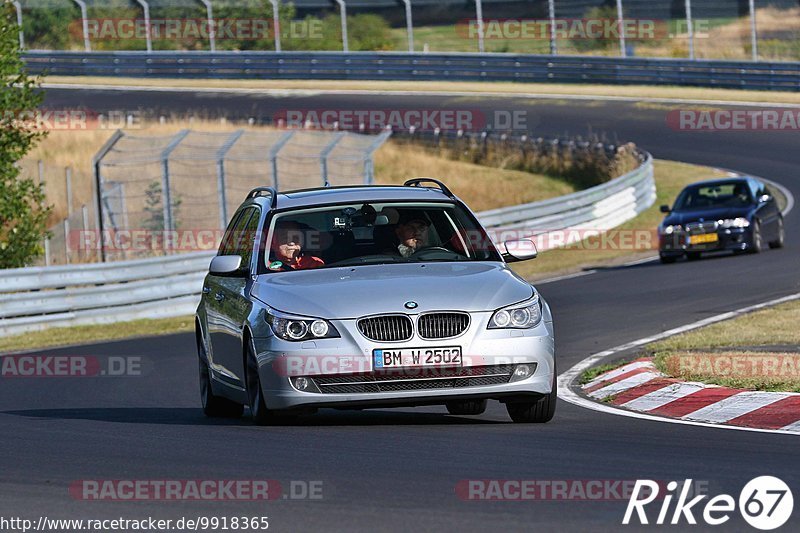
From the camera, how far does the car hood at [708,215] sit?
24.7 metres

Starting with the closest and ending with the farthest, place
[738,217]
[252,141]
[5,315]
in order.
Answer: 1. [5,315]
2. [738,217]
3. [252,141]

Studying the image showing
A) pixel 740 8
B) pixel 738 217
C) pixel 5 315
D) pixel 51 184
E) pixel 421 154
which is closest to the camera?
pixel 5 315

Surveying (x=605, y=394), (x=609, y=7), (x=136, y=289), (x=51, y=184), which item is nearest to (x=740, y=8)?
(x=609, y=7)

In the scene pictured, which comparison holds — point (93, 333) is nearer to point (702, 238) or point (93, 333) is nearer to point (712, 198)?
point (702, 238)

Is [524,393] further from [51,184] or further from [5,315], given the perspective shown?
[51,184]

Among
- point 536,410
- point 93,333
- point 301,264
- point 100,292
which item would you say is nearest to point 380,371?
point 536,410

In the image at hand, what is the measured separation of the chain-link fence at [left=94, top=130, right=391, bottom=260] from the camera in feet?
86.3

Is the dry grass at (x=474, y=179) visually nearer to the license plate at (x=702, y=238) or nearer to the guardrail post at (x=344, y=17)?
the license plate at (x=702, y=238)

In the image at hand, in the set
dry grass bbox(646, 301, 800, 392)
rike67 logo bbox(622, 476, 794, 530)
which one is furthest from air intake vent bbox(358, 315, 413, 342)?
dry grass bbox(646, 301, 800, 392)

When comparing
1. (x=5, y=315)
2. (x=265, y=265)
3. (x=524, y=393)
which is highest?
(x=265, y=265)

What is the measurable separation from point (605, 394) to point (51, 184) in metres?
23.8

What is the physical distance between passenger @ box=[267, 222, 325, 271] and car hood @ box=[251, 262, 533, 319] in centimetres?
22

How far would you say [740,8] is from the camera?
45875mm

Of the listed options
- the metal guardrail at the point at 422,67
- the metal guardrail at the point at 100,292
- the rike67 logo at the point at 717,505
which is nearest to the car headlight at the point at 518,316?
the rike67 logo at the point at 717,505
